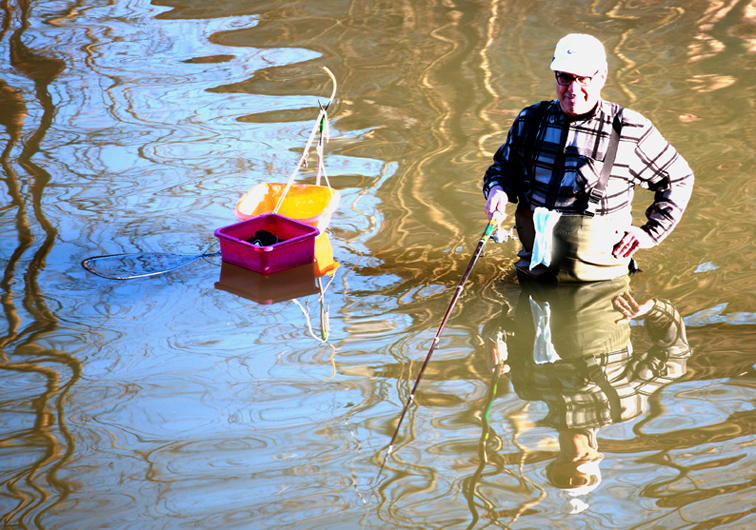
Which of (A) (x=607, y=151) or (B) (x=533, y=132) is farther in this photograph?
(B) (x=533, y=132)

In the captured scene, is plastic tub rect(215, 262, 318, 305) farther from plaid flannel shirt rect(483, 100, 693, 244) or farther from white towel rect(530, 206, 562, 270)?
plaid flannel shirt rect(483, 100, 693, 244)

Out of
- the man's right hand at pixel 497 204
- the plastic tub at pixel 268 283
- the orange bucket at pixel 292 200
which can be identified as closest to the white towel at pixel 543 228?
the man's right hand at pixel 497 204

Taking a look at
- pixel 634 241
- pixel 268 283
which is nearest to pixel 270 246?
pixel 268 283

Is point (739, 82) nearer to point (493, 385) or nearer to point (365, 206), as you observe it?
point (365, 206)

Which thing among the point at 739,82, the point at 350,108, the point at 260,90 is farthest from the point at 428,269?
the point at 739,82

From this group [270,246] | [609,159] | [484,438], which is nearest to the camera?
[484,438]

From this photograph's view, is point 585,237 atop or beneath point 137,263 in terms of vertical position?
atop

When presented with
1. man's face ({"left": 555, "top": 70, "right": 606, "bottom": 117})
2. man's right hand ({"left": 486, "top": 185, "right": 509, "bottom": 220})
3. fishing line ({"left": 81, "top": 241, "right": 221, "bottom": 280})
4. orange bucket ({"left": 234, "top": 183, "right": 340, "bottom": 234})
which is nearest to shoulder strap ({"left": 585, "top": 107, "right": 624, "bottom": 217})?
man's face ({"left": 555, "top": 70, "right": 606, "bottom": 117})

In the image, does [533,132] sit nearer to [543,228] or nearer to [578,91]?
[578,91]

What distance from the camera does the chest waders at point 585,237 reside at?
10.7 feet

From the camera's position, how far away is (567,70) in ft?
9.98

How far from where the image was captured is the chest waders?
3270 mm

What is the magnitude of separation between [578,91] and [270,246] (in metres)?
1.80

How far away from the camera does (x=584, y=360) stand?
3.31 meters
